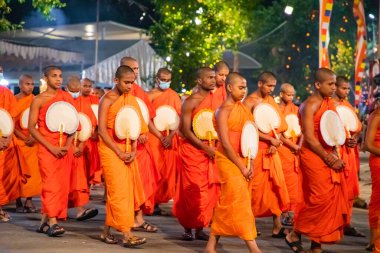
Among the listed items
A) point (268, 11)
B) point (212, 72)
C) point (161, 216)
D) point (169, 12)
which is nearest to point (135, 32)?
point (169, 12)

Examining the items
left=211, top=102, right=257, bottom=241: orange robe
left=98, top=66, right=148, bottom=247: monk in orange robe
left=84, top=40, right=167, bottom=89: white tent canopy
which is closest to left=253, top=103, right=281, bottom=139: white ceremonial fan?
left=98, top=66, right=148, bottom=247: monk in orange robe

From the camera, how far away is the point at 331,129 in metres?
10.4

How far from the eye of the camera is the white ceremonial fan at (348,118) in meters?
12.3

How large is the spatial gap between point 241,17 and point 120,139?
18.8m

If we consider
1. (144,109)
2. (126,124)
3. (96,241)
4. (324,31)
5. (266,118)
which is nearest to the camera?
(126,124)

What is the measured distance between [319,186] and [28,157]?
5.76 meters

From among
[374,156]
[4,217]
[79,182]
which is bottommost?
[4,217]

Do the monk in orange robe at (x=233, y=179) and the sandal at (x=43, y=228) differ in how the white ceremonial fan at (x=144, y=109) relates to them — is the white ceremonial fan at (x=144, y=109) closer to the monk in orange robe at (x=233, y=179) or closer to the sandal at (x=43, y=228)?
the sandal at (x=43, y=228)

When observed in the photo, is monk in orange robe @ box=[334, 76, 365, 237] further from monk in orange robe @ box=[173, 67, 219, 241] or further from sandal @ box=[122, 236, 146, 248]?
sandal @ box=[122, 236, 146, 248]

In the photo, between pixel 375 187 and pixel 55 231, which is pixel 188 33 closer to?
pixel 55 231

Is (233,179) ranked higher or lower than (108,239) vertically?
higher

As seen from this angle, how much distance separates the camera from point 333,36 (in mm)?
55125

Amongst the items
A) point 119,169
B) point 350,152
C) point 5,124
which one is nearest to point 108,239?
point 119,169

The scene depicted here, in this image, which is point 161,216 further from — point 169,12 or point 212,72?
point 169,12
